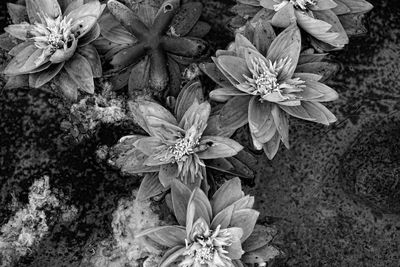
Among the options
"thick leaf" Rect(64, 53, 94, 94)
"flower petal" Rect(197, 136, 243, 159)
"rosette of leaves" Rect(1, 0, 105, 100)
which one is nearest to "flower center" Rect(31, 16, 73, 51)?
"rosette of leaves" Rect(1, 0, 105, 100)

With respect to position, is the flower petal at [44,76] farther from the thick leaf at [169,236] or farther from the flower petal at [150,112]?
the thick leaf at [169,236]

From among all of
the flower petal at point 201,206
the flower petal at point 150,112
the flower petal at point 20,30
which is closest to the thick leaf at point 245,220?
the flower petal at point 201,206

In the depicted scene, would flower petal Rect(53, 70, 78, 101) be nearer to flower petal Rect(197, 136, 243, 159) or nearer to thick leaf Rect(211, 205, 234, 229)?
flower petal Rect(197, 136, 243, 159)

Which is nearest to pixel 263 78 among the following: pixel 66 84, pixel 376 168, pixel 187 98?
pixel 187 98

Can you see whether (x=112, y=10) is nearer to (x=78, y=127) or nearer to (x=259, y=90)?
(x=78, y=127)

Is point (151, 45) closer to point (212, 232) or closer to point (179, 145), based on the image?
point (179, 145)

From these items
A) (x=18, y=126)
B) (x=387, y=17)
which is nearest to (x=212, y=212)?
(x=18, y=126)
